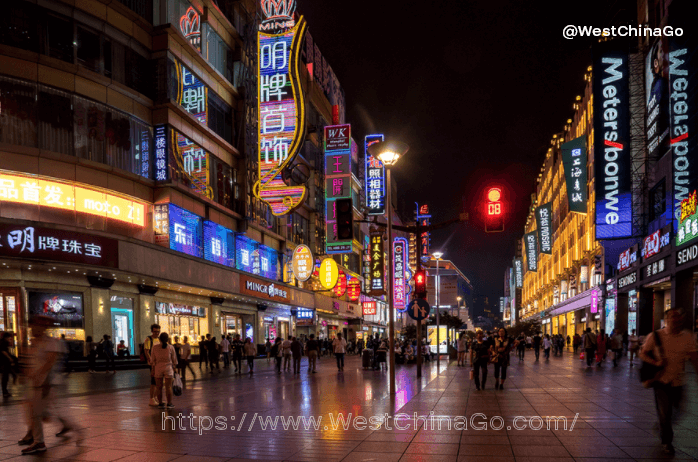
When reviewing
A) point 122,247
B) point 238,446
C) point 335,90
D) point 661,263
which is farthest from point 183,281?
point 335,90

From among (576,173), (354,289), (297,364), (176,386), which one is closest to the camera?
(176,386)

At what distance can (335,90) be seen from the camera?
64812 mm

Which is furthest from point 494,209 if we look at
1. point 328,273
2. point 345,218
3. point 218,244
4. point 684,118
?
point 328,273

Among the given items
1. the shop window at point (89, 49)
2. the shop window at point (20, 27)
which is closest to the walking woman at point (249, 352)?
the shop window at point (89, 49)

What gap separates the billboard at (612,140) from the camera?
3005 cm

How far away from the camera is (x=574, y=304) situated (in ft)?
197

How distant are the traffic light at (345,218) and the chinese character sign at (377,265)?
1921 inches

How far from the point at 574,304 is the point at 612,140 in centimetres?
3357

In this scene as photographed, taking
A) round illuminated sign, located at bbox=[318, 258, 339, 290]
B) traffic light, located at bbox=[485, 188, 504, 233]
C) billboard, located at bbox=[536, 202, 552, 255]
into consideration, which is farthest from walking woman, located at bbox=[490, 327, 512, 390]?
billboard, located at bbox=[536, 202, 552, 255]

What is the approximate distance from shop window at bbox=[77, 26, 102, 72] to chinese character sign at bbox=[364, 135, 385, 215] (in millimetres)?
35366

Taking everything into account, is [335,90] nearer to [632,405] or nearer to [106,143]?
[106,143]

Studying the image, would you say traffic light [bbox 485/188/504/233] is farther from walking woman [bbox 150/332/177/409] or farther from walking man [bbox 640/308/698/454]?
walking woman [bbox 150/332/177/409]

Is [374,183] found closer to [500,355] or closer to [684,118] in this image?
[684,118]

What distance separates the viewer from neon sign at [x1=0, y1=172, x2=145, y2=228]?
21.6 m
